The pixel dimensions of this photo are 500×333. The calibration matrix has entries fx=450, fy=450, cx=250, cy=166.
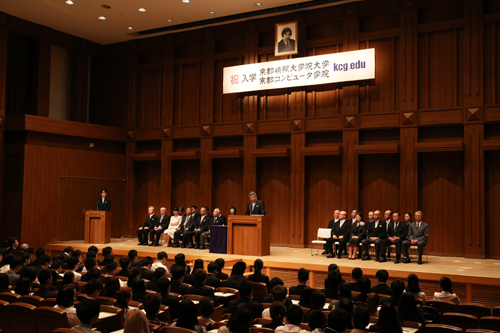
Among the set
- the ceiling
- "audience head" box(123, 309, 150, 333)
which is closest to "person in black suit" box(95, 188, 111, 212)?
the ceiling

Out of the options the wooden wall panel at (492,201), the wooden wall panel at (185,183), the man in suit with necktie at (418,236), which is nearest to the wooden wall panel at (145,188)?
the wooden wall panel at (185,183)

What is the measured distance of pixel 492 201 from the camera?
976 cm

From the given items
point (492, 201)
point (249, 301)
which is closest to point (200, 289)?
point (249, 301)

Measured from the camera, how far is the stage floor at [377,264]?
7.50 metres

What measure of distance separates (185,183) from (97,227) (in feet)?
9.37

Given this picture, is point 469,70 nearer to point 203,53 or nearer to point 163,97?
point 203,53

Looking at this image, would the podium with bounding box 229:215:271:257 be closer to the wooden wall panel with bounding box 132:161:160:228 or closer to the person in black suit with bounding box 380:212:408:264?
the person in black suit with bounding box 380:212:408:264

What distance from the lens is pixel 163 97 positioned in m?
13.8

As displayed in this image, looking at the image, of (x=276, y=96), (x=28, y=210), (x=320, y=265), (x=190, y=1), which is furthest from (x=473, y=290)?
(x=28, y=210)

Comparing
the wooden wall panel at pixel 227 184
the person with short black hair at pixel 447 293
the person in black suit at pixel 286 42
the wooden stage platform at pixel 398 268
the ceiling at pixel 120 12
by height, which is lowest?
the wooden stage platform at pixel 398 268

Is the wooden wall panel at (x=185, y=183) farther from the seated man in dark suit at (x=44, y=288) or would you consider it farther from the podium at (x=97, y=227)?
the seated man in dark suit at (x=44, y=288)

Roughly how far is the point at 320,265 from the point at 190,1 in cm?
754

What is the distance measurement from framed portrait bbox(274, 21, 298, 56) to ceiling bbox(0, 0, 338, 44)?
556 mm

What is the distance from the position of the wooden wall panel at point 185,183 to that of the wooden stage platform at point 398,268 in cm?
260
